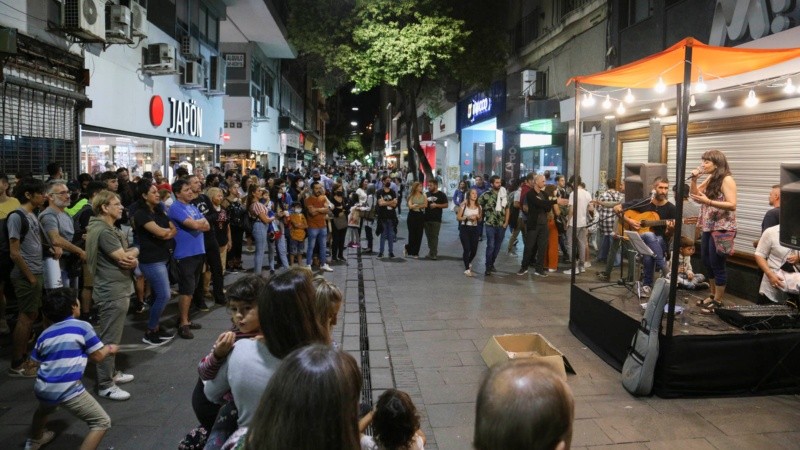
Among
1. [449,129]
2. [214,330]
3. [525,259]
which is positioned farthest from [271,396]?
[449,129]

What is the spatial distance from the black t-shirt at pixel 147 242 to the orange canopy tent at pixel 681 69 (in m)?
5.10

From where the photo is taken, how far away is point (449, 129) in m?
30.0

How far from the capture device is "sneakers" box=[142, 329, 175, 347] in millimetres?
6867

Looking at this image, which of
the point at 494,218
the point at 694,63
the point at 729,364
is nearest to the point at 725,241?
the point at 694,63

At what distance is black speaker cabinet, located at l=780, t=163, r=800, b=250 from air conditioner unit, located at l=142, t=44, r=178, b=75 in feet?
39.1

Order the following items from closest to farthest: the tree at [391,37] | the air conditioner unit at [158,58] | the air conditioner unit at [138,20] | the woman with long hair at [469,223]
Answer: the woman with long hair at [469,223] < the air conditioner unit at [138,20] < the air conditioner unit at [158,58] < the tree at [391,37]

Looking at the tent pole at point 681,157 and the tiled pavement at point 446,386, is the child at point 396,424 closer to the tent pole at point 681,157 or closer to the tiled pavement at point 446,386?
the tiled pavement at point 446,386

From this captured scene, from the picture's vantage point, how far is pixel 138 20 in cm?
1195

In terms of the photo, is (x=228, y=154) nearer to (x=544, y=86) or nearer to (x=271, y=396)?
(x=544, y=86)

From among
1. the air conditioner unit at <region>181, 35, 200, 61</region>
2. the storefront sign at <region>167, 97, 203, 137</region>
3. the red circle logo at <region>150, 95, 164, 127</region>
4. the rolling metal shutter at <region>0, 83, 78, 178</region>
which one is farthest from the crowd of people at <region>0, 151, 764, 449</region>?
the air conditioner unit at <region>181, 35, 200, 61</region>

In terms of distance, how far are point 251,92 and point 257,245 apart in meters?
17.3

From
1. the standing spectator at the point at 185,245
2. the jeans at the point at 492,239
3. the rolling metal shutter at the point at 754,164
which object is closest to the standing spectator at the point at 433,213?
the jeans at the point at 492,239

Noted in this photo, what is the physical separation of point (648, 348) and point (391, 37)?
54.9ft

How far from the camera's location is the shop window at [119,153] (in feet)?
37.2
